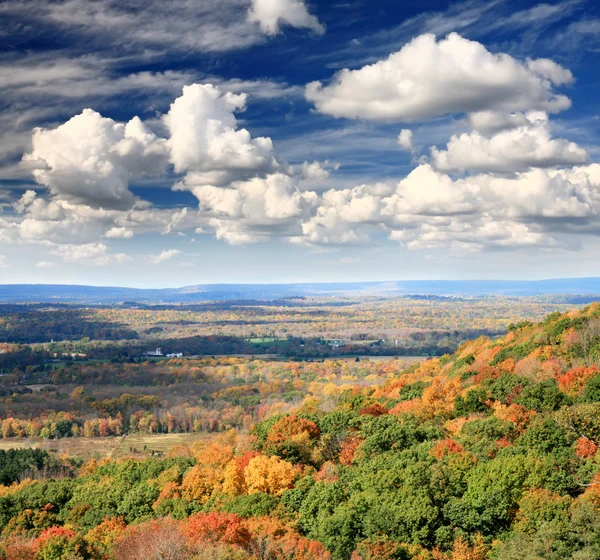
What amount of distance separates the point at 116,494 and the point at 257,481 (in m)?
13.7

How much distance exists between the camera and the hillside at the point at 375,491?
112ft

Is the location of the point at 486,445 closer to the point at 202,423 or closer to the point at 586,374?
the point at 586,374

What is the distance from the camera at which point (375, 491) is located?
4006 centimetres

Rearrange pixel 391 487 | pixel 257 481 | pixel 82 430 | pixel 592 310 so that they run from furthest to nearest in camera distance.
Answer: pixel 82 430 → pixel 592 310 → pixel 257 481 → pixel 391 487

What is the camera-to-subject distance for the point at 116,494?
1988 inches

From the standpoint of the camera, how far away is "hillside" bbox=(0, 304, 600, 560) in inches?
1346

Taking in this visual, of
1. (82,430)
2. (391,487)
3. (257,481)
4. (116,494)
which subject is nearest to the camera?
(391,487)

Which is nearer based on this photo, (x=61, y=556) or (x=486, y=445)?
(x=61, y=556)

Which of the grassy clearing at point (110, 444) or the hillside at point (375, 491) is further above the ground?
the hillside at point (375, 491)

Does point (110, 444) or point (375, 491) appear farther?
point (110, 444)

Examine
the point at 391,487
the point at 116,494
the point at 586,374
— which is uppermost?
the point at 586,374

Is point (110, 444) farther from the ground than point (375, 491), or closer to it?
closer to it

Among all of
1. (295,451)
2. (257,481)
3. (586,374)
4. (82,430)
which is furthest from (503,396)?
(82,430)

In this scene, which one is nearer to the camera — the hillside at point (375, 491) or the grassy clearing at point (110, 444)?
the hillside at point (375, 491)
